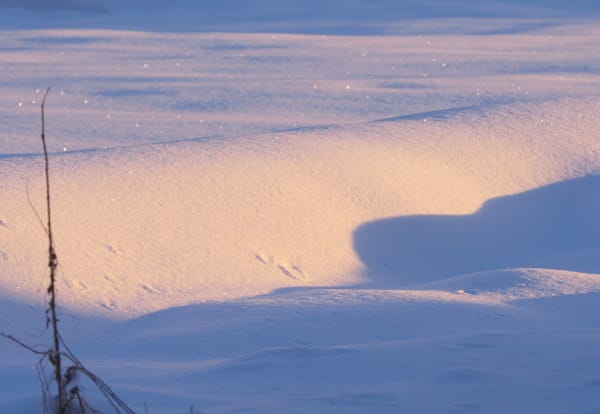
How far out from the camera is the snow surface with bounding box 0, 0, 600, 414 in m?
2.25

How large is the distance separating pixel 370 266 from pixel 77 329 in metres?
1.38

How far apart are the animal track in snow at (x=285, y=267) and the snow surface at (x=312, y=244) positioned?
1 centimetres

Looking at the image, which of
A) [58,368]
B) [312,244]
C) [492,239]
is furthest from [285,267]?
[58,368]

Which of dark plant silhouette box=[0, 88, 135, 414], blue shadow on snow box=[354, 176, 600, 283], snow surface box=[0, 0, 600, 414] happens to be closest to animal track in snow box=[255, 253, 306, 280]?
snow surface box=[0, 0, 600, 414]

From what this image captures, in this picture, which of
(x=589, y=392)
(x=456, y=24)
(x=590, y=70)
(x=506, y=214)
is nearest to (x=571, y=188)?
(x=506, y=214)

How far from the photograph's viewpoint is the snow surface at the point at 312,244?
7.38ft

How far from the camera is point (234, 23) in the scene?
1266 centimetres

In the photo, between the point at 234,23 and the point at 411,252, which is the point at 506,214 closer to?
the point at 411,252

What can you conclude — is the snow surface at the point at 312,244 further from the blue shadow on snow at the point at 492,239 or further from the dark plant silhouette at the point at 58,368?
the dark plant silhouette at the point at 58,368

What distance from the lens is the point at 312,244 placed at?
421 cm

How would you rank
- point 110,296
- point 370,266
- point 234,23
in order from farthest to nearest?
1. point 234,23
2. point 370,266
3. point 110,296

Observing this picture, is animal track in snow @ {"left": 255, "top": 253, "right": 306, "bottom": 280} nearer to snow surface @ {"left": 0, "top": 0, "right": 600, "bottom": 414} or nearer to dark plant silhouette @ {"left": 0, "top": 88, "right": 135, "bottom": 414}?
snow surface @ {"left": 0, "top": 0, "right": 600, "bottom": 414}

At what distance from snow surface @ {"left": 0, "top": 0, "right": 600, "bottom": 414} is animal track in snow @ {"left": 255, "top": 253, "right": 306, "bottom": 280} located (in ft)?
0.04

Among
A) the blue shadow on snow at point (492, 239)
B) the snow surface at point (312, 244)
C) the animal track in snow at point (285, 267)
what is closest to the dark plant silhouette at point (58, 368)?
the snow surface at point (312, 244)
